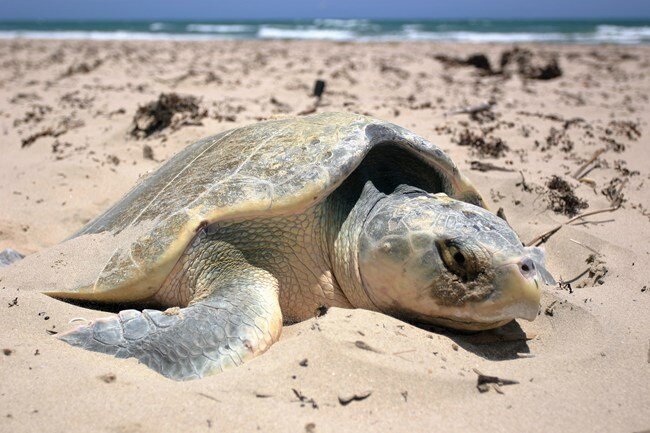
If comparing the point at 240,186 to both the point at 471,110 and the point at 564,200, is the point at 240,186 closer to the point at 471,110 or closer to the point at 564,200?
the point at 564,200

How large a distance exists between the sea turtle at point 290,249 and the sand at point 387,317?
98mm

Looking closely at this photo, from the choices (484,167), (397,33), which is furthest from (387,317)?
(397,33)

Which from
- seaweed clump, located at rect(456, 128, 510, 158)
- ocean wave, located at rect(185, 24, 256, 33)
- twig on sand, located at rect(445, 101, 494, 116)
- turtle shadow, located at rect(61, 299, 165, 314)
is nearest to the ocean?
ocean wave, located at rect(185, 24, 256, 33)

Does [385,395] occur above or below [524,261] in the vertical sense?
below

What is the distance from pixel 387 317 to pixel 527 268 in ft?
1.51

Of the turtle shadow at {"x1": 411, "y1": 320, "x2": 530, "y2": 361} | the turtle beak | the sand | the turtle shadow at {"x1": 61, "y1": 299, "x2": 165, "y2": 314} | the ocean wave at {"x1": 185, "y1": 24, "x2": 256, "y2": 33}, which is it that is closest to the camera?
the sand

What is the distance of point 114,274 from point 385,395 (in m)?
1.08

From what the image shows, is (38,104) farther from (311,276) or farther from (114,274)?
(311,276)

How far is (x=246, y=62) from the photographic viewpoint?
9.26 meters

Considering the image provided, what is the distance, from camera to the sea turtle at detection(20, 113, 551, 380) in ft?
5.26

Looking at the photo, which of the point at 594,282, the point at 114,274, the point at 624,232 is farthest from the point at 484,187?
the point at 114,274

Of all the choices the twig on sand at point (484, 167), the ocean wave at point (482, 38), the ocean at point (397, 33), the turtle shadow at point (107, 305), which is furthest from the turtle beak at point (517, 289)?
the ocean wave at point (482, 38)

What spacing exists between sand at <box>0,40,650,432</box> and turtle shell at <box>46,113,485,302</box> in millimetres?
211

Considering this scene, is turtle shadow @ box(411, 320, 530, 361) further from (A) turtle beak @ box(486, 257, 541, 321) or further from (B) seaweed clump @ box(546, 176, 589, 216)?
(B) seaweed clump @ box(546, 176, 589, 216)
